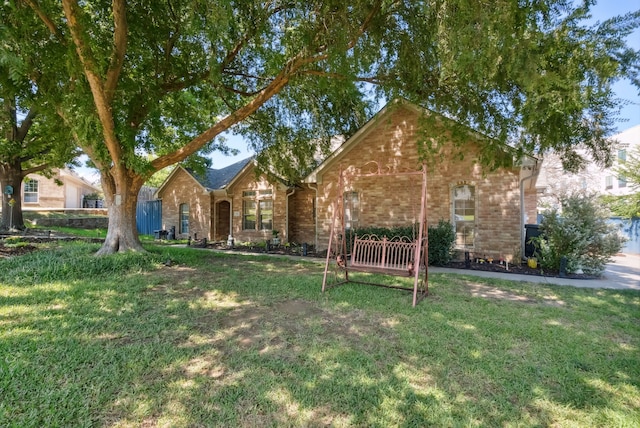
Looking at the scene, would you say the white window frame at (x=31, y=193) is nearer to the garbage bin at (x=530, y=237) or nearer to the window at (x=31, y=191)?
the window at (x=31, y=191)

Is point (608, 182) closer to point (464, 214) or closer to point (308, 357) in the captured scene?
point (464, 214)

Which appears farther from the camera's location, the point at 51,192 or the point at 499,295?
the point at 51,192

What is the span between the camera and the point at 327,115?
12.7 m

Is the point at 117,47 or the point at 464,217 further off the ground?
the point at 117,47

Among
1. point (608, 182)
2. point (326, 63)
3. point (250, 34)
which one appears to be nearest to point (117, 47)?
point (250, 34)

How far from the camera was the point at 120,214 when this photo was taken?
31.7ft

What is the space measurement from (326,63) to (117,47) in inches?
199

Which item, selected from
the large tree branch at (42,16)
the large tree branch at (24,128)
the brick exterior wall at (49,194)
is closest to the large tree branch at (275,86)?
the large tree branch at (42,16)

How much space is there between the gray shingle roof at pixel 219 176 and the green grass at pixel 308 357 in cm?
1227

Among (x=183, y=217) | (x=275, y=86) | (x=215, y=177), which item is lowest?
(x=183, y=217)

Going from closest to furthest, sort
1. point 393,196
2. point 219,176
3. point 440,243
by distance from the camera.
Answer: point 440,243, point 393,196, point 219,176

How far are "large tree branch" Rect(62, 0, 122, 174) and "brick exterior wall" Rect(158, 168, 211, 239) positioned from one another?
9.72 m

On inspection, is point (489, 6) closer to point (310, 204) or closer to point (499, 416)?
point (499, 416)

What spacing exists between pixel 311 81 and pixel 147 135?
6678 mm
